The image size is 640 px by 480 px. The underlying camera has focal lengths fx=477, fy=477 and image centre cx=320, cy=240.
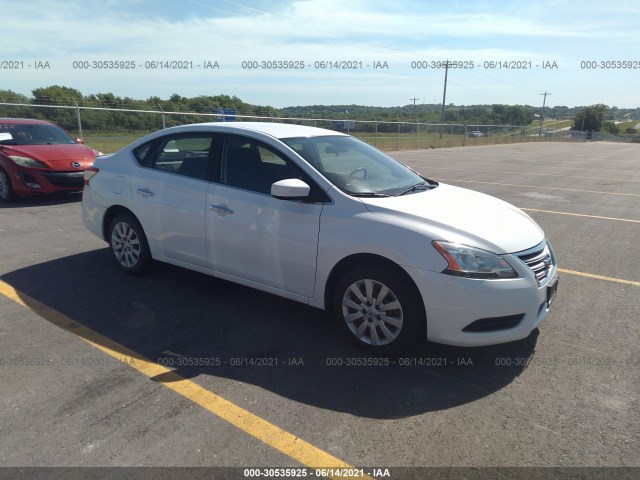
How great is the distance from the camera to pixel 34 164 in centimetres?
846

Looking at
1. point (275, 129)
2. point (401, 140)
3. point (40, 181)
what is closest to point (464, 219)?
point (275, 129)

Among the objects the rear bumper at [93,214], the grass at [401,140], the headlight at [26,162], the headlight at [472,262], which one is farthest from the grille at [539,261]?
the grass at [401,140]

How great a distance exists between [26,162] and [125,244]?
15.7 ft

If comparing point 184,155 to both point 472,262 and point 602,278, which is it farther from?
point 602,278

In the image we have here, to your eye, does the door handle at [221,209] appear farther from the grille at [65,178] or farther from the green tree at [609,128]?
the green tree at [609,128]

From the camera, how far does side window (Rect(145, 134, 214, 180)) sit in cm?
449

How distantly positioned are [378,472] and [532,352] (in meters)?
1.86

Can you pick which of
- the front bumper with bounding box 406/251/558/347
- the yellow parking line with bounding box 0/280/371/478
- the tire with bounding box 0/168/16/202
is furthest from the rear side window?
the tire with bounding box 0/168/16/202

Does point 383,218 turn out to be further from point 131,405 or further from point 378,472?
point 131,405

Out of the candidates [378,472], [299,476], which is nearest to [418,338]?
[378,472]

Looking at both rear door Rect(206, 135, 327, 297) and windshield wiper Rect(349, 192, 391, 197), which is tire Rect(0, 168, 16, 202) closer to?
rear door Rect(206, 135, 327, 297)

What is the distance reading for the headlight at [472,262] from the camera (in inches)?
126

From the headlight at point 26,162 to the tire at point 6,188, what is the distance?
38 cm

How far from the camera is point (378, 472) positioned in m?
2.45
